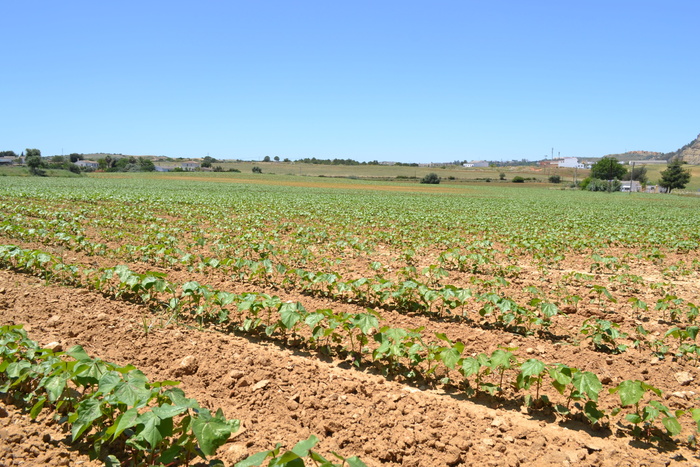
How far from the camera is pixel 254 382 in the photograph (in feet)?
A: 14.3

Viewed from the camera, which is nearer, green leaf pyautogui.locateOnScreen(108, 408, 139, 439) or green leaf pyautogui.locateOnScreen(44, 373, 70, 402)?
green leaf pyautogui.locateOnScreen(108, 408, 139, 439)

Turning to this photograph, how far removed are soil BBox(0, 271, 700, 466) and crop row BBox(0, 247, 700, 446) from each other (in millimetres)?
197

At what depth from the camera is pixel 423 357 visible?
16.0 ft

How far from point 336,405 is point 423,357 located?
1.28 metres

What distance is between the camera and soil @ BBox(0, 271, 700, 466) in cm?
338

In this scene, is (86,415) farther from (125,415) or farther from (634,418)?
(634,418)

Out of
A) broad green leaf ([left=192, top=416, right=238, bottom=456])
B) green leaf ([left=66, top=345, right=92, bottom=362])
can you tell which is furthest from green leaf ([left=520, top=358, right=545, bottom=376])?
green leaf ([left=66, top=345, right=92, bottom=362])

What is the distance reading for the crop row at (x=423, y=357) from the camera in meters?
3.77

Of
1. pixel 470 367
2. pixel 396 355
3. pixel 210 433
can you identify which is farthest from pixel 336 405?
pixel 210 433

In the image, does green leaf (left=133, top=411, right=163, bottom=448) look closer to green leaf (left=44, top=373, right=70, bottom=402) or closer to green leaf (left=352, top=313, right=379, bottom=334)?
green leaf (left=44, top=373, right=70, bottom=402)

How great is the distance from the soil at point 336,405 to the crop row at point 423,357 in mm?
197

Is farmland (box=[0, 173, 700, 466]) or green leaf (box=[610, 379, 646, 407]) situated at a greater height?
green leaf (box=[610, 379, 646, 407])

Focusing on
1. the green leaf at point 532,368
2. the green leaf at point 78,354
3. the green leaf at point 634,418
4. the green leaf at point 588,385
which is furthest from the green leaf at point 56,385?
the green leaf at point 634,418

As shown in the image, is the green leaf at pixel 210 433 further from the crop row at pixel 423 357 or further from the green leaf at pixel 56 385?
the crop row at pixel 423 357
